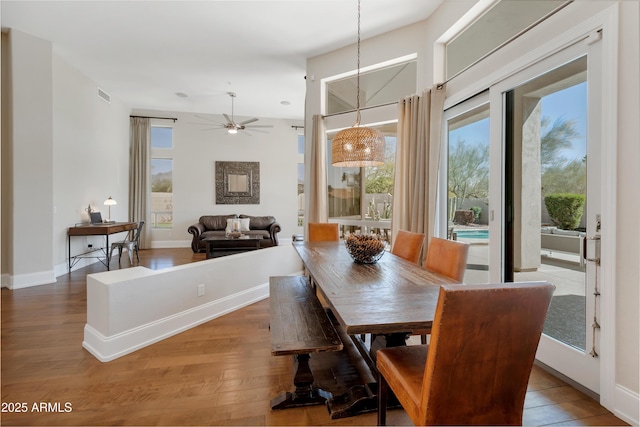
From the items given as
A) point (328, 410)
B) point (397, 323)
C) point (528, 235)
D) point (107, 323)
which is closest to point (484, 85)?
point (528, 235)

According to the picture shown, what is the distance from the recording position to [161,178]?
7.54 metres

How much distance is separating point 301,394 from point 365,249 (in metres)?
1.04

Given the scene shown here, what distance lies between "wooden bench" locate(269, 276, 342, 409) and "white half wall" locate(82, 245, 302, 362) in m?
1.10

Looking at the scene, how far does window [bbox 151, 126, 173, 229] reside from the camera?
7.49m

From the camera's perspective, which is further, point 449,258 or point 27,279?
point 27,279

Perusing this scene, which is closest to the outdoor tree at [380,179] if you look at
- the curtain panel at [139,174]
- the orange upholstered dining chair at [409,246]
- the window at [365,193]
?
the window at [365,193]

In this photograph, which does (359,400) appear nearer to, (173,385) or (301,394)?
(301,394)

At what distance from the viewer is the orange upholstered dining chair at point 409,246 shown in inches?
100

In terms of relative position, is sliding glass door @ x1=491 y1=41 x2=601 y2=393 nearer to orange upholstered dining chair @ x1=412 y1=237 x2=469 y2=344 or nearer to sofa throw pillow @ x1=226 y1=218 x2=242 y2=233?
orange upholstered dining chair @ x1=412 y1=237 x2=469 y2=344

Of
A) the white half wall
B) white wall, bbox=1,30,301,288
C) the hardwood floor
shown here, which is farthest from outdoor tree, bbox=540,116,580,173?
white wall, bbox=1,30,301,288

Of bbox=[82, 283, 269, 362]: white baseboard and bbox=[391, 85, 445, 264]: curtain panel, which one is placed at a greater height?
bbox=[391, 85, 445, 264]: curtain panel

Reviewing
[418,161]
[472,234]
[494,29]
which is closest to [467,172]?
[418,161]

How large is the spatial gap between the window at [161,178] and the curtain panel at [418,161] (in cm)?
618

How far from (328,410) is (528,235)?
2053 mm
